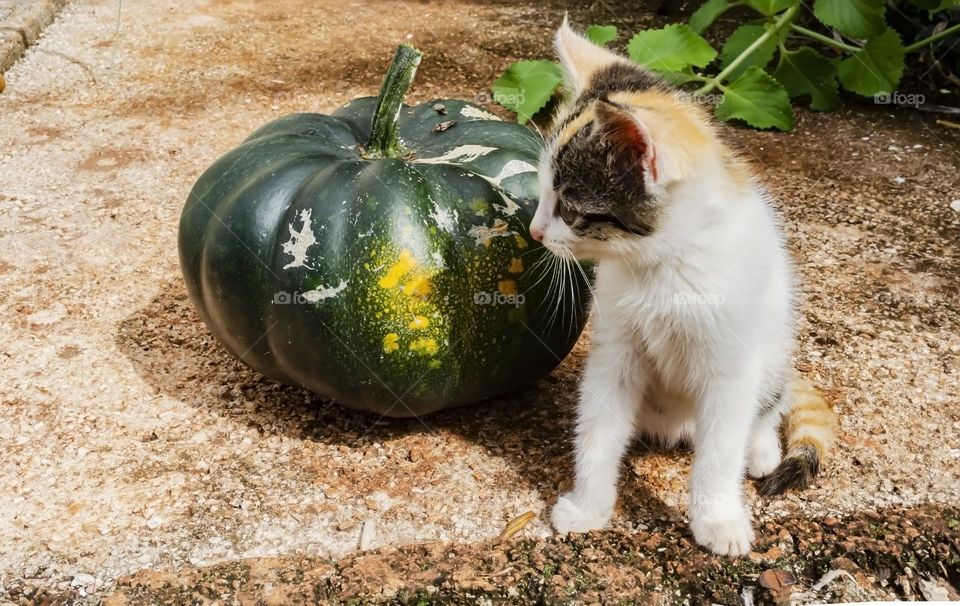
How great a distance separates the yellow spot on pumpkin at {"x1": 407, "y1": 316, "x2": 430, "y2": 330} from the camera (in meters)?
2.87

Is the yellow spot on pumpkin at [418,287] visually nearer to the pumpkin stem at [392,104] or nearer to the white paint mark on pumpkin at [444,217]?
the white paint mark on pumpkin at [444,217]

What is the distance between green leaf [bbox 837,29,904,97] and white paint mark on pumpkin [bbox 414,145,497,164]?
3.11 metres

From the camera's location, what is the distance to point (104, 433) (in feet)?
10.3

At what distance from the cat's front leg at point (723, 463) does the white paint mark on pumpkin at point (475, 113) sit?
1.38 metres

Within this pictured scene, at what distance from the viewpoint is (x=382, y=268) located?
2.83 meters

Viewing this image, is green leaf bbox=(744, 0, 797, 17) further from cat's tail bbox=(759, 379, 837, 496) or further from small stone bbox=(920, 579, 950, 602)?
small stone bbox=(920, 579, 950, 602)

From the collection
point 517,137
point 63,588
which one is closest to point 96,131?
point 517,137

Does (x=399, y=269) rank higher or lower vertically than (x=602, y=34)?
lower

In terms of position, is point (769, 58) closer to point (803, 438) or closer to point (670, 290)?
point (803, 438)

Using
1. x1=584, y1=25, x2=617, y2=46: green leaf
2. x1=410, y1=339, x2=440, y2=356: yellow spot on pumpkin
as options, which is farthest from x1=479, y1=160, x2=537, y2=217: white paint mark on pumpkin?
x1=584, y1=25, x2=617, y2=46: green leaf

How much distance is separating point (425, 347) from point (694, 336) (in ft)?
2.69

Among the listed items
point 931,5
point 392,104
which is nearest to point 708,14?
point 931,5

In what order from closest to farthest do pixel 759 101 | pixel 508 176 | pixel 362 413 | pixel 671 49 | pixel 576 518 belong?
pixel 576 518 < pixel 508 176 < pixel 362 413 < pixel 671 49 < pixel 759 101

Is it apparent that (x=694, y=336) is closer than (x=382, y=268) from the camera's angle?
Yes
